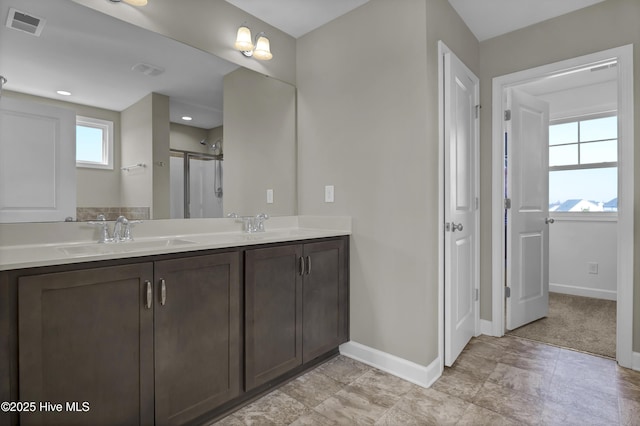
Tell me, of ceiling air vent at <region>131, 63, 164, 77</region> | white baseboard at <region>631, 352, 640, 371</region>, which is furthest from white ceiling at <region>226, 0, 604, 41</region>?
white baseboard at <region>631, 352, 640, 371</region>

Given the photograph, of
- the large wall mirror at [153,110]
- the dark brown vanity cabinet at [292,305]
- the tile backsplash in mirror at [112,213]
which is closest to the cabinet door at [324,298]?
the dark brown vanity cabinet at [292,305]

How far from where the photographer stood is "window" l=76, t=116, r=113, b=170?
5.42 feet

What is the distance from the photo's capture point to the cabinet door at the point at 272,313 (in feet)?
5.62

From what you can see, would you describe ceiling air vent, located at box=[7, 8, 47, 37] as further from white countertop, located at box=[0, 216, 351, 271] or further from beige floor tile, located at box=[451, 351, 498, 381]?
beige floor tile, located at box=[451, 351, 498, 381]

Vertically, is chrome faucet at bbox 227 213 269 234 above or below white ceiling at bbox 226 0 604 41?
below

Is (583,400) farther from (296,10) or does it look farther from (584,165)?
(584,165)

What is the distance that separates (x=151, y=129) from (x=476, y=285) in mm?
2622

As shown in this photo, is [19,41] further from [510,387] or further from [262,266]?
[510,387]

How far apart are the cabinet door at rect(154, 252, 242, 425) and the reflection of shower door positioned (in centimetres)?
66

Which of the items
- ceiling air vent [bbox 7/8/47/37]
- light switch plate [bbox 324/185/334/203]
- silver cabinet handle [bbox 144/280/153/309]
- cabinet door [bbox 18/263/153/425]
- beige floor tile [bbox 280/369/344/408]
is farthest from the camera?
light switch plate [bbox 324/185/334/203]

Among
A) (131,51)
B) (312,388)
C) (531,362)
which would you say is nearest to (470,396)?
(531,362)

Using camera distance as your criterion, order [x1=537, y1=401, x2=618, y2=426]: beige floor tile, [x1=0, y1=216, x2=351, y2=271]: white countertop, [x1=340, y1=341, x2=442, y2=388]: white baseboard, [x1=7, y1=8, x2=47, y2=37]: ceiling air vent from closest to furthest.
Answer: [x1=0, y1=216, x2=351, y2=271]: white countertop < [x1=7, y1=8, x2=47, y2=37]: ceiling air vent < [x1=537, y1=401, x2=618, y2=426]: beige floor tile < [x1=340, y1=341, x2=442, y2=388]: white baseboard

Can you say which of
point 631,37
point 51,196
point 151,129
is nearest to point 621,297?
point 631,37

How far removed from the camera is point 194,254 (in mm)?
1488
